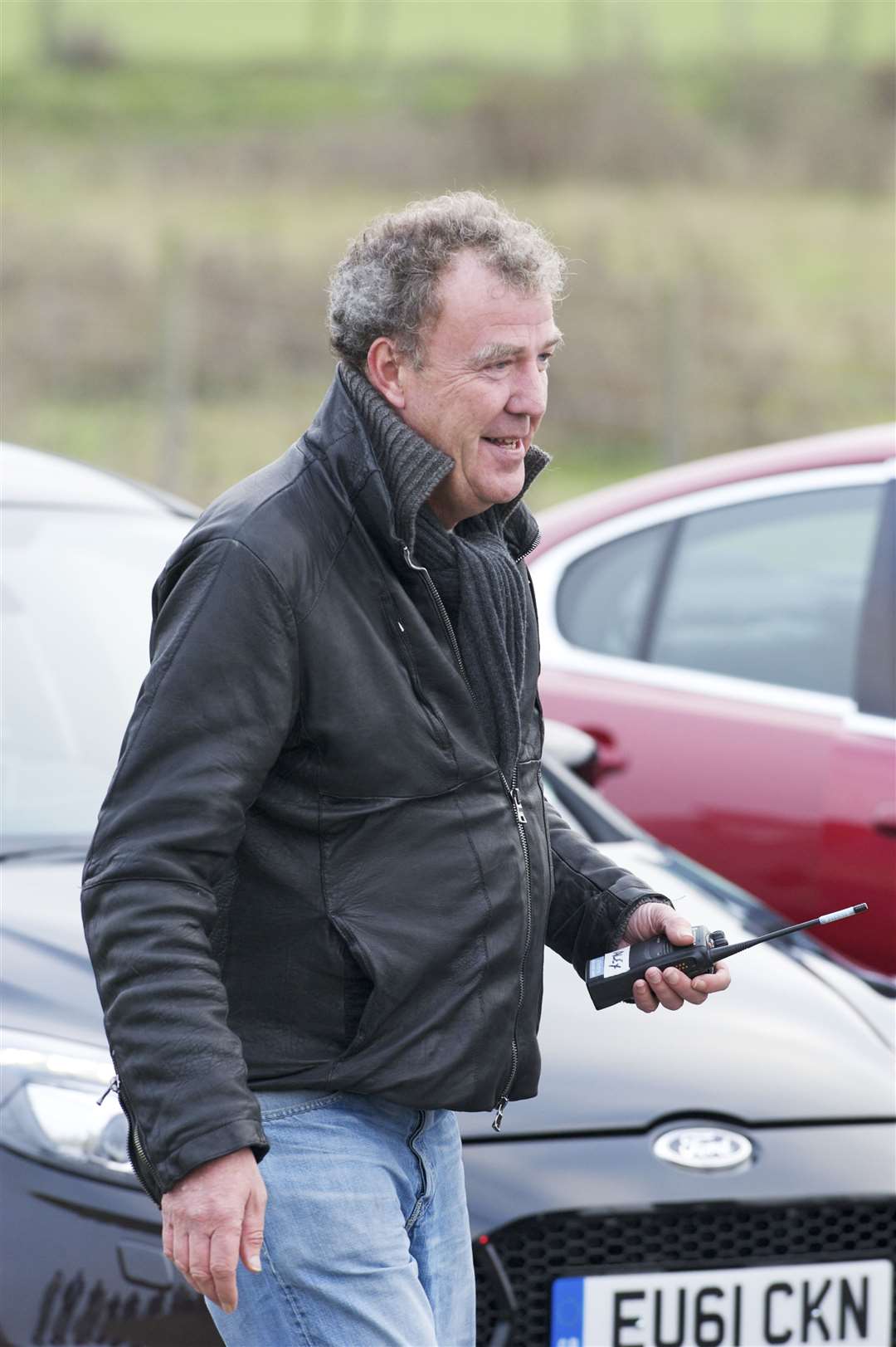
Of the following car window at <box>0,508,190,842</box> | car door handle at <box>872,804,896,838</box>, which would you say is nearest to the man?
car window at <box>0,508,190,842</box>

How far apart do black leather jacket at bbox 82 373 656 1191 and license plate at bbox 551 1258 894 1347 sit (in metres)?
0.66

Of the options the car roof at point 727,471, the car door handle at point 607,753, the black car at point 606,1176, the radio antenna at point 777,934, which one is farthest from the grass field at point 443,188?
the radio antenna at point 777,934

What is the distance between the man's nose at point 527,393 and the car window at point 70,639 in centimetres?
153

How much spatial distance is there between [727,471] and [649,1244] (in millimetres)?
2191

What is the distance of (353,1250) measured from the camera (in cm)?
189

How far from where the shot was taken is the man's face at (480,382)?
6.41 ft

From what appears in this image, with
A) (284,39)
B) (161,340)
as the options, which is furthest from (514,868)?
(284,39)

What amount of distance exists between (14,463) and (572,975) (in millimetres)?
1585

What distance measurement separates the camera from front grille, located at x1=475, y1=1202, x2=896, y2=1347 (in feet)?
8.23

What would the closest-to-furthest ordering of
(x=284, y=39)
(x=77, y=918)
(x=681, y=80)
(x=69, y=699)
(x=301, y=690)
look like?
(x=301, y=690)
(x=77, y=918)
(x=69, y=699)
(x=681, y=80)
(x=284, y=39)

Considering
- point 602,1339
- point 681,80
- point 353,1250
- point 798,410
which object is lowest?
point 602,1339

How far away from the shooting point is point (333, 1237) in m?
1.89

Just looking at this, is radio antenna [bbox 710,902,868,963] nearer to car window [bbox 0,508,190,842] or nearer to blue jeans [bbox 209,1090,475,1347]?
blue jeans [bbox 209,1090,475,1347]

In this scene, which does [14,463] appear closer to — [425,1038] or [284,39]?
[425,1038]
